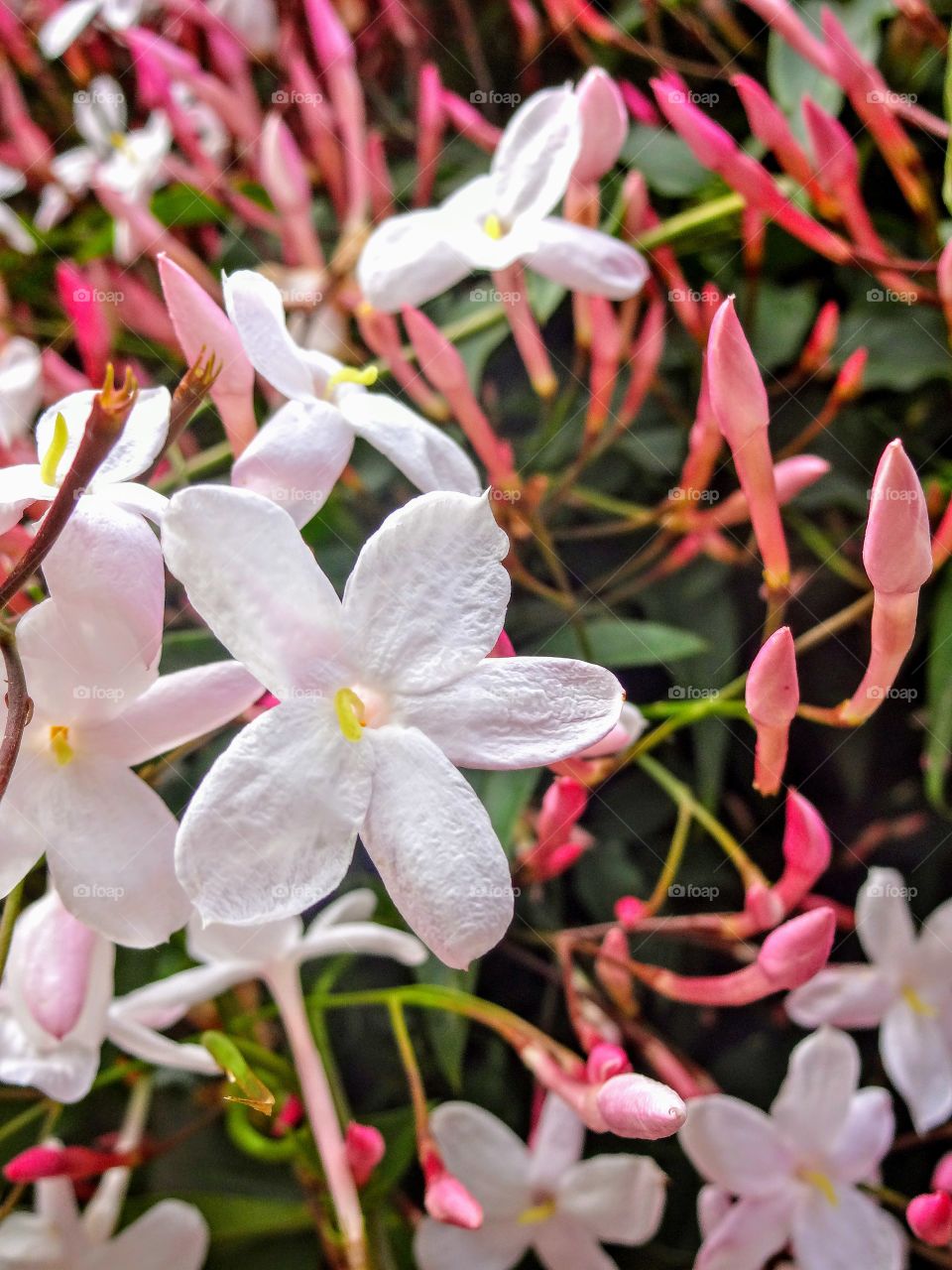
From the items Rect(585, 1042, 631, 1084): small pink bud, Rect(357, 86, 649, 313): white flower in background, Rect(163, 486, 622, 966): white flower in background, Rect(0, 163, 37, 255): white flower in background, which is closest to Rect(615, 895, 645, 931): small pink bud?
Rect(585, 1042, 631, 1084): small pink bud

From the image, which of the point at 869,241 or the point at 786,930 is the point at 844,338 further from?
the point at 786,930

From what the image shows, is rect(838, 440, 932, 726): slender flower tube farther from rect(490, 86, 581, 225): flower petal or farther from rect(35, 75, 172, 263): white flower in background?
rect(35, 75, 172, 263): white flower in background

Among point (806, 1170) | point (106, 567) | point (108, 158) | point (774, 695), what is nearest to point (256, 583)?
point (106, 567)

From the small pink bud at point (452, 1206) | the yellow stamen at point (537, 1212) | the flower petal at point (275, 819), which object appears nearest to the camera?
the flower petal at point (275, 819)

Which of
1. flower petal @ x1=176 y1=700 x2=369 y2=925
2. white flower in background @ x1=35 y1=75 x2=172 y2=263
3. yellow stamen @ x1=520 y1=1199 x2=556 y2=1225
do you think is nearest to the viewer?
flower petal @ x1=176 y1=700 x2=369 y2=925

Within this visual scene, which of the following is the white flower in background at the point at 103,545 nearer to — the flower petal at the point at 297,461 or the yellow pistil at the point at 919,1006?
the flower petal at the point at 297,461

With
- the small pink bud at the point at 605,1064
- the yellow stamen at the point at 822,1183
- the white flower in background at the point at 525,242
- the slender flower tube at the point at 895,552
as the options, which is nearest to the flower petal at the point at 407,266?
the white flower in background at the point at 525,242
